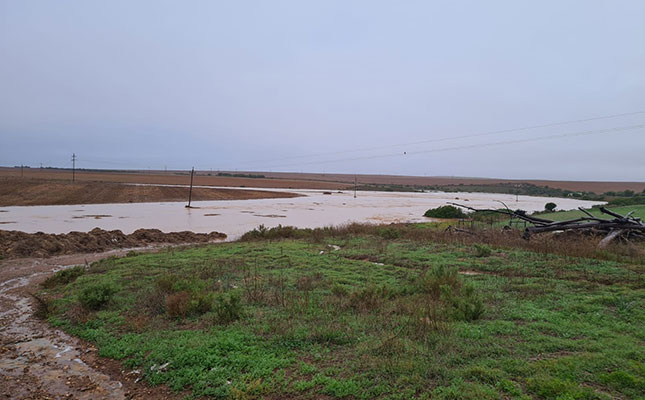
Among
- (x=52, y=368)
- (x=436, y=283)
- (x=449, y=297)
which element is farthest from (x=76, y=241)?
(x=449, y=297)

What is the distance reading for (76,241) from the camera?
16.7m

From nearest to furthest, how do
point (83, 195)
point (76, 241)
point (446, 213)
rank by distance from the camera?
point (76, 241), point (446, 213), point (83, 195)

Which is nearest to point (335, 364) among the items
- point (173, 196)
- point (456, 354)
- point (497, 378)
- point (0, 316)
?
point (456, 354)

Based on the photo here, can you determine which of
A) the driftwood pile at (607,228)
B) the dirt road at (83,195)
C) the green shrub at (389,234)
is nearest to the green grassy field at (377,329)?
the driftwood pile at (607,228)

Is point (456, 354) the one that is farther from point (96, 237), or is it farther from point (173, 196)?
point (173, 196)

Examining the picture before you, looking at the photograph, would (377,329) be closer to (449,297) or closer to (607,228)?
(449,297)

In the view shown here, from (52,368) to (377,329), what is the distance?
4637 millimetres

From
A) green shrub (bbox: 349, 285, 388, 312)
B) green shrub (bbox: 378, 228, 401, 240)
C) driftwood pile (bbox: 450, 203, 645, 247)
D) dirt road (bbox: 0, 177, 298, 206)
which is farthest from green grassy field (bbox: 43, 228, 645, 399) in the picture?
dirt road (bbox: 0, 177, 298, 206)

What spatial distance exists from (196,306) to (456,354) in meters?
4.48

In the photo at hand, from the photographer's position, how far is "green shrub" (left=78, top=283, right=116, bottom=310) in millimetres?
7445

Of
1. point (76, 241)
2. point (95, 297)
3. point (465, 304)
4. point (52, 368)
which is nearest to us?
point (52, 368)

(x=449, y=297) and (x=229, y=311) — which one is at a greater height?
(x=449, y=297)

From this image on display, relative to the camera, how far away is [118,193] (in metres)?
49.8

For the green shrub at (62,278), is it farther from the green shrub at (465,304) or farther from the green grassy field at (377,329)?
the green shrub at (465,304)
